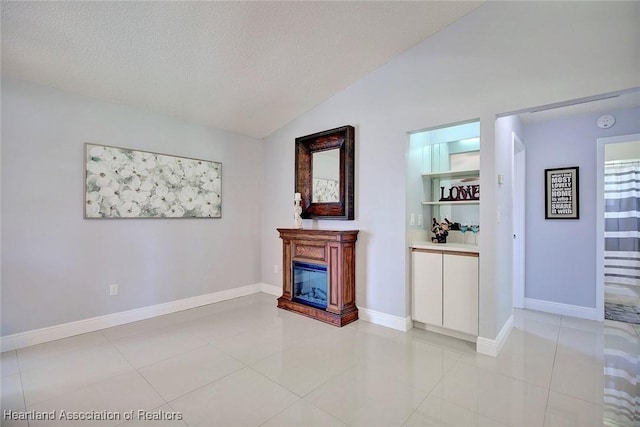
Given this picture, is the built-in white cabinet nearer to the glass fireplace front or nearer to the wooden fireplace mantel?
the wooden fireplace mantel

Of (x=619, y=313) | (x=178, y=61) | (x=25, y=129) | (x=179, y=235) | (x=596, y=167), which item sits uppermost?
(x=178, y=61)

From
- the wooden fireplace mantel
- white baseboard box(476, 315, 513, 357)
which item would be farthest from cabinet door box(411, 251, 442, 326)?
the wooden fireplace mantel

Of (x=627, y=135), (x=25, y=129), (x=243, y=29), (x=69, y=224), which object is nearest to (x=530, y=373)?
(x=627, y=135)

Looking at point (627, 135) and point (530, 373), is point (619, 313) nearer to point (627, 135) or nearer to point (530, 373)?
point (627, 135)

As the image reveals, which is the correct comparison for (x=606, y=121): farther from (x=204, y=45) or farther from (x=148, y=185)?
(x=148, y=185)

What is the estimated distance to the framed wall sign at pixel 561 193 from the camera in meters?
3.63

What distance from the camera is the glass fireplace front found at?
3598 millimetres

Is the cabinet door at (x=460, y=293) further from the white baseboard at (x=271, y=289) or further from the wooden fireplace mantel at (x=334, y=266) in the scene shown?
the white baseboard at (x=271, y=289)

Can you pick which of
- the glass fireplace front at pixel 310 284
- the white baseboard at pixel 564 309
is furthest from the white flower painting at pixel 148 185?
the white baseboard at pixel 564 309

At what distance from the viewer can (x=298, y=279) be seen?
153 inches

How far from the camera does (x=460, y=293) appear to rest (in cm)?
288

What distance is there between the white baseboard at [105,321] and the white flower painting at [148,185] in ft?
3.62

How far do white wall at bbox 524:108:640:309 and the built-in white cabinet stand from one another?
5.75 ft

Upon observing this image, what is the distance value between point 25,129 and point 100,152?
1.91 ft
